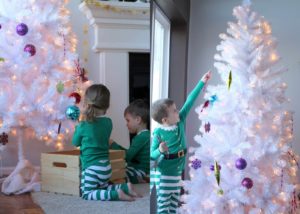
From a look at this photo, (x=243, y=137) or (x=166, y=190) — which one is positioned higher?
(x=243, y=137)

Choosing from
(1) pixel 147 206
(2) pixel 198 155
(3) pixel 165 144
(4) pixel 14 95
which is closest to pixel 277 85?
(2) pixel 198 155

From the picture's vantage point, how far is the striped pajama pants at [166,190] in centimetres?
173

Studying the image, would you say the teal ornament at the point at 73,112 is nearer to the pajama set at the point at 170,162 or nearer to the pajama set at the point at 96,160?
the pajama set at the point at 96,160

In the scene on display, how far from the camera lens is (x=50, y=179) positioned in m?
1.88

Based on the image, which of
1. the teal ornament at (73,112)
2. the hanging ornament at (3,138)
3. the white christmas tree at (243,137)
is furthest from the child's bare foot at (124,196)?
the hanging ornament at (3,138)

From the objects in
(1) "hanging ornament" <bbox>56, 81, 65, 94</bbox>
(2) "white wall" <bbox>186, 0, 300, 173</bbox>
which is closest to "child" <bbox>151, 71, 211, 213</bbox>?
(2) "white wall" <bbox>186, 0, 300, 173</bbox>

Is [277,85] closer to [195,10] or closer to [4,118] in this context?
[195,10]

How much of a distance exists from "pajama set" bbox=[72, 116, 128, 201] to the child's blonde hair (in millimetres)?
30

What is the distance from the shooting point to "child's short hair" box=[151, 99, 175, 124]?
5.35 ft

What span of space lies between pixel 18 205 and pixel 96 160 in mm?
390

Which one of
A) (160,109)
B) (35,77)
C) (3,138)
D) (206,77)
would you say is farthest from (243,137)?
(3,138)

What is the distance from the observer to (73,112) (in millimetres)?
1838

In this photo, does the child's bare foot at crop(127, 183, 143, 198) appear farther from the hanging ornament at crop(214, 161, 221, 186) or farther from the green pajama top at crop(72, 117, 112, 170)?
the hanging ornament at crop(214, 161, 221, 186)

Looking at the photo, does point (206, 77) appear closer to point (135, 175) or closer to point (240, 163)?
point (240, 163)
